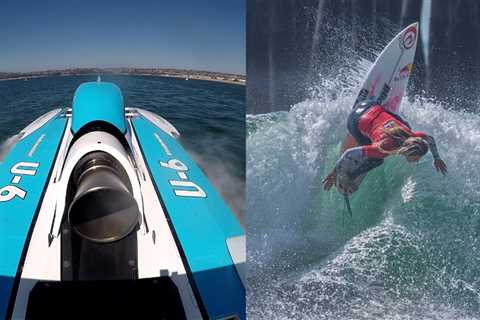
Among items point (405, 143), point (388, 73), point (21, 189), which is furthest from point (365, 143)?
point (21, 189)

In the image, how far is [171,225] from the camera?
1.15 meters

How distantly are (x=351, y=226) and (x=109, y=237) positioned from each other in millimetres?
1357

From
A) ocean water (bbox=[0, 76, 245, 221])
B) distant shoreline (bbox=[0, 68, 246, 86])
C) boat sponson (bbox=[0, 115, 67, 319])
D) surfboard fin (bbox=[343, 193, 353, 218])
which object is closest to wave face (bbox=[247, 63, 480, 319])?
surfboard fin (bbox=[343, 193, 353, 218])

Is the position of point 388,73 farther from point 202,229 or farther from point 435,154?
point 202,229

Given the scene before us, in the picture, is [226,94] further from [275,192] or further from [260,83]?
[275,192]

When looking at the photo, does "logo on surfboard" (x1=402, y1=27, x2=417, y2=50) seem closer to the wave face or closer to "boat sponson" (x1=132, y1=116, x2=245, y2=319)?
the wave face

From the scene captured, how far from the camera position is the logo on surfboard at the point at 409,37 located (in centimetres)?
182

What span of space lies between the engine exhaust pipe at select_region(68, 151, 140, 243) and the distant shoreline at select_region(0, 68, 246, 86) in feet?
2.31

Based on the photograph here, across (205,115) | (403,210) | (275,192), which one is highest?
(205,115)

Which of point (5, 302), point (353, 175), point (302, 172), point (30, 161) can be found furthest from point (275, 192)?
point (5, 302)

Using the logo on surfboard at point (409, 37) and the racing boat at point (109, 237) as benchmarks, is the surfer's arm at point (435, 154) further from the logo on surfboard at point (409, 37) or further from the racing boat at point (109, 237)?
the racing boat at point (109, 237)

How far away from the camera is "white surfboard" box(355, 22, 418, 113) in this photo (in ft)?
5.93

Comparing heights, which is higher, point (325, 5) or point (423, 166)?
point (325, 5)

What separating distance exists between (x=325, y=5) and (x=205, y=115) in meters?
0.68
